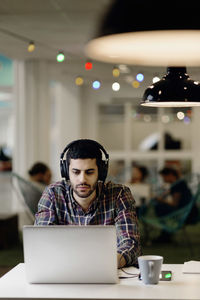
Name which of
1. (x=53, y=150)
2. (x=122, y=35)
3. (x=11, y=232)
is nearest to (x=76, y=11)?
(x=11, y=232)

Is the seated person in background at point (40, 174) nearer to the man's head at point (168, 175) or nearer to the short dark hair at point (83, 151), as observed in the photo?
the man's head at point (168, 175)

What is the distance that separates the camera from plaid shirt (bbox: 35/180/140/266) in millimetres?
2783

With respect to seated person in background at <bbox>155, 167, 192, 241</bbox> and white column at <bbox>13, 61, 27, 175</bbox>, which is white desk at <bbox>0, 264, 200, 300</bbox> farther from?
white column at <bbox>13, 61, 27, 175</bbox>

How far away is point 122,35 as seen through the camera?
1384 mm

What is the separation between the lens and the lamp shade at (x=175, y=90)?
2387mm

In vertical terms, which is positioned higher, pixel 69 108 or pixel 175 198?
pixel 69 108

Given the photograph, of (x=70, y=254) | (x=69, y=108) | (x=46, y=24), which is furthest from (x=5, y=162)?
(x=70, y=254)

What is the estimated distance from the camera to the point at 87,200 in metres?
2.84

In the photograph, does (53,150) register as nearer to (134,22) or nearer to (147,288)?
(147,288)

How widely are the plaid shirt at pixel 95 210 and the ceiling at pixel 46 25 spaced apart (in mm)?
1784

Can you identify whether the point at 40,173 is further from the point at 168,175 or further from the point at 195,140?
the point at 195,140

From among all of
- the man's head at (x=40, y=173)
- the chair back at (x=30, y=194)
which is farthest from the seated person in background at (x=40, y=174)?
the chair back at (x=30, y=194)

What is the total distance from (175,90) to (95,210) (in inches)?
30.2

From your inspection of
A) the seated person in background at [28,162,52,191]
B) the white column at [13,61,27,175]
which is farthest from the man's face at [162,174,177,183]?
the white column at [13,61,27,175]
